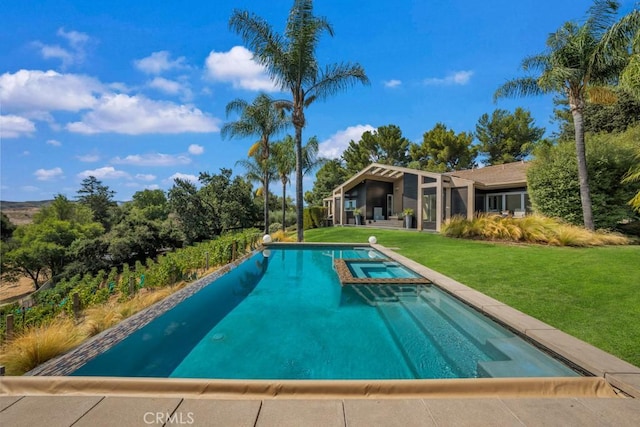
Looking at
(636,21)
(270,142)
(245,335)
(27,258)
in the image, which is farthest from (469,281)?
(27,258)

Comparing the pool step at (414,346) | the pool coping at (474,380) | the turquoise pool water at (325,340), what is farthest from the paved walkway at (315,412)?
the pool step at (414,346)

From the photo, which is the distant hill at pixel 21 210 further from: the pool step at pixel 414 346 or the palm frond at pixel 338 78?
the pool step at pixel 414 346

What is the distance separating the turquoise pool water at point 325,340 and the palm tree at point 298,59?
8.78m

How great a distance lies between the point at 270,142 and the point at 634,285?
19656mm

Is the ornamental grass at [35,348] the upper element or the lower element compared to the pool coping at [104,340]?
upper

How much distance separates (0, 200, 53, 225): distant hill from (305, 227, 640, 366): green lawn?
50.9 m

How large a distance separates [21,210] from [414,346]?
65.0m

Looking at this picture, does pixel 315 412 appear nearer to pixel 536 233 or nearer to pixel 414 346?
pixel 414 346

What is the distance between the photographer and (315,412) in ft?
7.61

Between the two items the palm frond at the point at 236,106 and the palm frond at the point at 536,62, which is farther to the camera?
the palm frond at the point at 236,106

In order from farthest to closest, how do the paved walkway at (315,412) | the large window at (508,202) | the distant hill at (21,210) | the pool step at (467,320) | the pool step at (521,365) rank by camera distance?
the distant hill at (21,210) < the large window at (508,202) < the pool step at (467,320) < the pool step at (521,365) < the paved walkway at (315,412)

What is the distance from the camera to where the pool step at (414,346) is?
11.4 feet

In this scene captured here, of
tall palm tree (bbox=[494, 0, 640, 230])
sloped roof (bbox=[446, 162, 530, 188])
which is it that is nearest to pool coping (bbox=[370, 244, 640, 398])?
tall palm tree (bbox=[494, 0, 640, 230])

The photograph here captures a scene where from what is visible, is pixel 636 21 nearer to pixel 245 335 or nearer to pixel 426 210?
pixel 426 210
